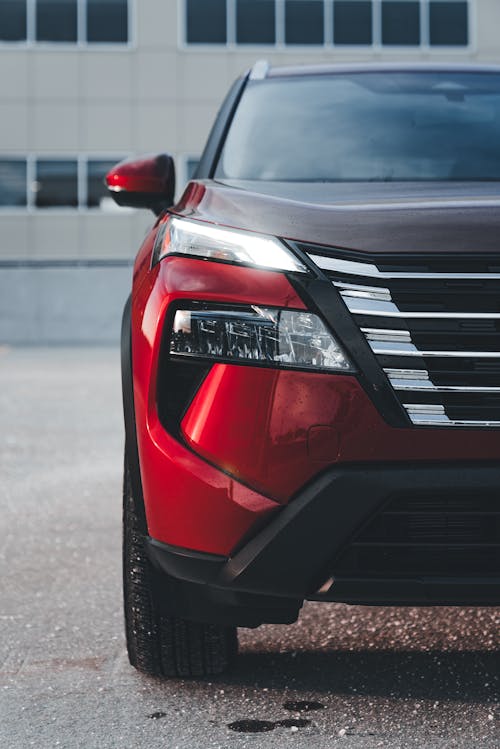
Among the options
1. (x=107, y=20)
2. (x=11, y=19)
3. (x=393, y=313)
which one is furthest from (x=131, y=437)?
(x=11, y=19)

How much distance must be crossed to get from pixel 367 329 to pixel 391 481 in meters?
0.34

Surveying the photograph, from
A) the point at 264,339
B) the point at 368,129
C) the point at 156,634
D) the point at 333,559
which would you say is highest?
the point at 368,129

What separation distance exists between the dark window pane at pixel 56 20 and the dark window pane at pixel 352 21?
20.3 ft

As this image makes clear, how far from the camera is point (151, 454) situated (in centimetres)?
285

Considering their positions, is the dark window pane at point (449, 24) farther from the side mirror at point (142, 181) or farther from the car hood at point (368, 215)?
the car hood at point (368, 215)

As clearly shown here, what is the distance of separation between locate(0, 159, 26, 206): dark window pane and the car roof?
24.8m

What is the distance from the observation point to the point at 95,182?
2852 cm

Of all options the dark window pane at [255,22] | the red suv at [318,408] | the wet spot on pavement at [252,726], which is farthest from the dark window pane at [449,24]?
the wet spot on pavement at [252,726]

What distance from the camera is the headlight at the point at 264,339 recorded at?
269 centimetres

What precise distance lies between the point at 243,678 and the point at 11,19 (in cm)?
2723

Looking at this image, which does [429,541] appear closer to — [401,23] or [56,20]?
[401,23]

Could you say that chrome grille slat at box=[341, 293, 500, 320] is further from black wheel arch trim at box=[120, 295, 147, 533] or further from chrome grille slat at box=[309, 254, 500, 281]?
black wheel arch trim at box=[120, 295, 147, 533]

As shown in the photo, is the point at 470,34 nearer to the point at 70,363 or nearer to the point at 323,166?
the point at 70,363

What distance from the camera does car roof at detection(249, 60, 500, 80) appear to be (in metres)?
4.35
